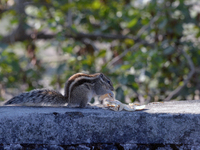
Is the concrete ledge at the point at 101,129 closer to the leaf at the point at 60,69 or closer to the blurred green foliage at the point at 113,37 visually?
the leaf at the point at 60,69

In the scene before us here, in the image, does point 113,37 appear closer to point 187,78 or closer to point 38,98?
point 187,78

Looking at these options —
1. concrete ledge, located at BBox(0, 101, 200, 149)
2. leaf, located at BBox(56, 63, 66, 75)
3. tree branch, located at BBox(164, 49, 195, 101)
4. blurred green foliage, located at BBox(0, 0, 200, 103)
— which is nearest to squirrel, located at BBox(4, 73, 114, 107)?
concrete ledge, located at BBox(0, 101, 200, 149)

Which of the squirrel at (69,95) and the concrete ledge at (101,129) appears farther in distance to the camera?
the squirrel at (69,95)

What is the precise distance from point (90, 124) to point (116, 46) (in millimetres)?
3641

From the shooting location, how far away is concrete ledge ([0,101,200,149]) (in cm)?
194

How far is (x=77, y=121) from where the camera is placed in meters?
1.98

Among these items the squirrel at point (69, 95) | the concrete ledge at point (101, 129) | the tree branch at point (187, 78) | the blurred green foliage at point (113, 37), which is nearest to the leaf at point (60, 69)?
the blurred green foliage at point (113, 37)

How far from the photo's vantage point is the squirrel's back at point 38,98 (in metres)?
2.43

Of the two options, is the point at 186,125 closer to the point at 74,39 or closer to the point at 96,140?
the point at 96,140

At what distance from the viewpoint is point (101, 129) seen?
198 centimetres

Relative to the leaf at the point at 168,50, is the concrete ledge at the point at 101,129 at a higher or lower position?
lower

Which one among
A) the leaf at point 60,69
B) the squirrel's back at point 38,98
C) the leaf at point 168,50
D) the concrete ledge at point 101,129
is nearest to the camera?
the concrete ledge at point 101,129

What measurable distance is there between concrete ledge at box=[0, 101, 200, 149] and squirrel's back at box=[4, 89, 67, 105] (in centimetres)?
44

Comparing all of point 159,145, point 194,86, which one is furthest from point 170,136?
point 194,86
